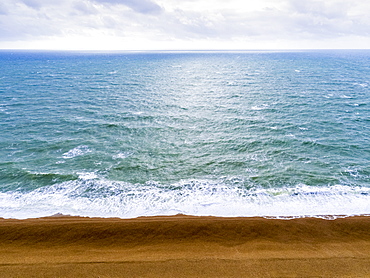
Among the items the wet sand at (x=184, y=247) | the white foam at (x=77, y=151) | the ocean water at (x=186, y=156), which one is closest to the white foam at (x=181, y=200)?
the ocean water at (x=186, y=156)

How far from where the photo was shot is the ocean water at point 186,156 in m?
26.0

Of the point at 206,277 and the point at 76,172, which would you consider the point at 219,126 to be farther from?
the point at 206,277

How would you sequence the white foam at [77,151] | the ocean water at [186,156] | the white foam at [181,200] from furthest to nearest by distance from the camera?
1. the white foam at [77,151]
2. the ocean water at [186,156]
3. the white foam at [181,200]

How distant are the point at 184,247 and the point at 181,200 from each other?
23.3 ft

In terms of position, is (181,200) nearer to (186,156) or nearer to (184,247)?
(184,247)

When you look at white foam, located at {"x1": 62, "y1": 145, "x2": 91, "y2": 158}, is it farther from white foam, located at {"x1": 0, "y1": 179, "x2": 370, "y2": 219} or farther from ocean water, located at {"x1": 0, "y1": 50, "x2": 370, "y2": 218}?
white foam, located at {"x1": 0, "y1": 179, "x2": 370, "y2": 219}

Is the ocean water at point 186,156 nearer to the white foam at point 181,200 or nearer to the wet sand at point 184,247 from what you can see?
the white foam at point 181,200

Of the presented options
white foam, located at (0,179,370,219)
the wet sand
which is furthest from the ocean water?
the wet sand

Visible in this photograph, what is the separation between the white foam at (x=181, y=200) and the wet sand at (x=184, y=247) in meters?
1.87

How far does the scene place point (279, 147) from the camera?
37.5m

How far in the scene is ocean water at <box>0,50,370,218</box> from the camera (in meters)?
26.0

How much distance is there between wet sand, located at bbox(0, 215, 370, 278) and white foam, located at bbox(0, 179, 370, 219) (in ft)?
6.15

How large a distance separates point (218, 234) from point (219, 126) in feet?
92.9

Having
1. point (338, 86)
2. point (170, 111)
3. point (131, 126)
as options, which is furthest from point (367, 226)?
point (338, 86)
